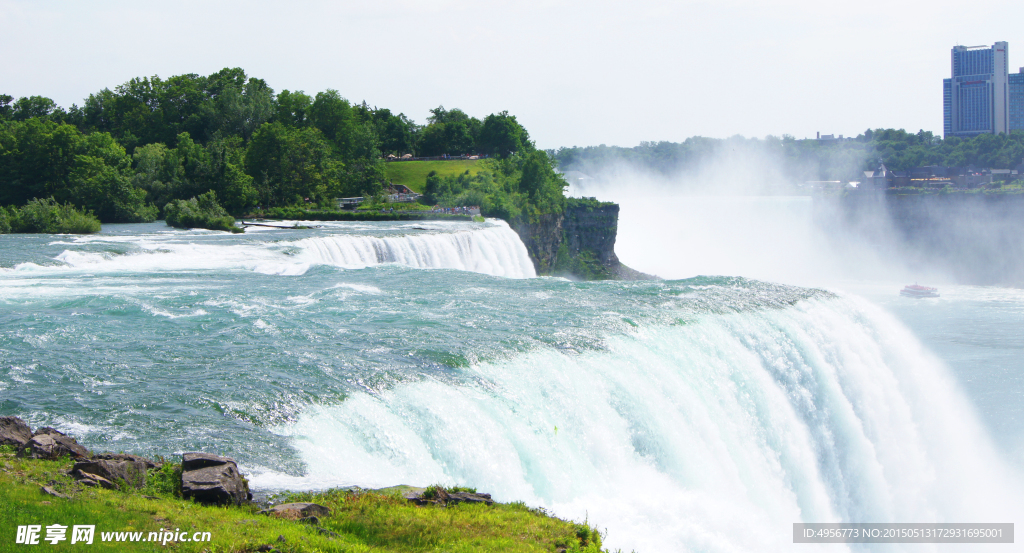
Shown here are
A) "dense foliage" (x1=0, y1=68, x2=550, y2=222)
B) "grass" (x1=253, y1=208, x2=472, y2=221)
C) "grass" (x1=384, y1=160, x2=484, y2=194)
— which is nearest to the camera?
"grass" (x1=253, y1=208, x2=472, y2=221)

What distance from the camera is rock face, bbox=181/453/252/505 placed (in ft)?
27.1

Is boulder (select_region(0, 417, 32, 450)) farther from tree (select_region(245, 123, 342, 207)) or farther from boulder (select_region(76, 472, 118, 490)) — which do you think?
tree (select_region(245, 123, 342, 207))

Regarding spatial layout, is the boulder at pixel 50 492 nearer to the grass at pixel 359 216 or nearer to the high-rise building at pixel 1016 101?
the grass at pixel 359 216

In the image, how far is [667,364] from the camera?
16016mm

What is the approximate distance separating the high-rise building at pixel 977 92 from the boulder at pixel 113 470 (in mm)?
196628

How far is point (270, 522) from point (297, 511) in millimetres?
506

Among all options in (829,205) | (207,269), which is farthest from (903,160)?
(207,269)

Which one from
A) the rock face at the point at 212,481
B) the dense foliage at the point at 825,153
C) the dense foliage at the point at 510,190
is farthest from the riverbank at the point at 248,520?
the dense foliage at the point at 825,153

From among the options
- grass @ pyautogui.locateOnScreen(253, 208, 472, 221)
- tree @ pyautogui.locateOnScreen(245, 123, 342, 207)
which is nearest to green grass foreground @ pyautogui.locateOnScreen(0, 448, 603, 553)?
grass @ pyautogui.locateOnScreen(253, 208, 472, 221)

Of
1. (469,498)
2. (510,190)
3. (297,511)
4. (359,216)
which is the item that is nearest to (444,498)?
(469,498)

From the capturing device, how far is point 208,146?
62438 mm

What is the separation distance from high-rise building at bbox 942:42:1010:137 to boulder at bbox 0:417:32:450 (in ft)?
645

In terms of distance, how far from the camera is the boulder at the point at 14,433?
356 inches

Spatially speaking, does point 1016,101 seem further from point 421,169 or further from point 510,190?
point 510,190
